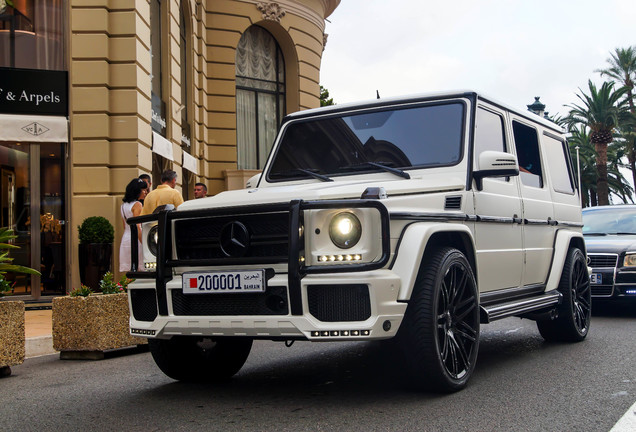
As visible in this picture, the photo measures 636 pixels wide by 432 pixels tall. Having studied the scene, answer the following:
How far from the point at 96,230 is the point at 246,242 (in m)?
9.09

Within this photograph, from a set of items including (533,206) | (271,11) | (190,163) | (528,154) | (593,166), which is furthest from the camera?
(593,166)

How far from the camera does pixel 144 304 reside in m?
5.32

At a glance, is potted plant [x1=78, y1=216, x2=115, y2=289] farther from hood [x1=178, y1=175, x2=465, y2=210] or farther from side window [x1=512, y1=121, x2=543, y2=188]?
hood [x1=178, y1=175, x2=465, y2=210]

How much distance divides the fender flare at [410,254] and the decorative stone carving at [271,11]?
60.5ft

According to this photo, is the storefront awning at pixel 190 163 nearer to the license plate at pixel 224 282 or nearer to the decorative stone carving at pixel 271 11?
the decorative stone carving at pixel 271 11

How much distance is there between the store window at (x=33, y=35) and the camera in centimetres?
1398

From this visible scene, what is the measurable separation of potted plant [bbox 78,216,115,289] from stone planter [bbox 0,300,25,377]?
6352mm

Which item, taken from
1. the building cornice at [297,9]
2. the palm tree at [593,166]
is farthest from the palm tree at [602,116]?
the building cornice at [297,9]

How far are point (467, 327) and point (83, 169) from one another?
9.98 metres

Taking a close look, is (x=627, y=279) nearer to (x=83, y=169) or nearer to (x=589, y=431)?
(x=589, y=431)

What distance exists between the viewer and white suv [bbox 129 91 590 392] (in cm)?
460

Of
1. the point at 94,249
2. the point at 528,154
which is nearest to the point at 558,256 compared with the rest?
the point at 528,154

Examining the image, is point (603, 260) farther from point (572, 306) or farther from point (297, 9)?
point (297, 9)

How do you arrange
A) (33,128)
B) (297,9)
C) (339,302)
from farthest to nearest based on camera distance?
(297,9), (33,128), (339,302)
